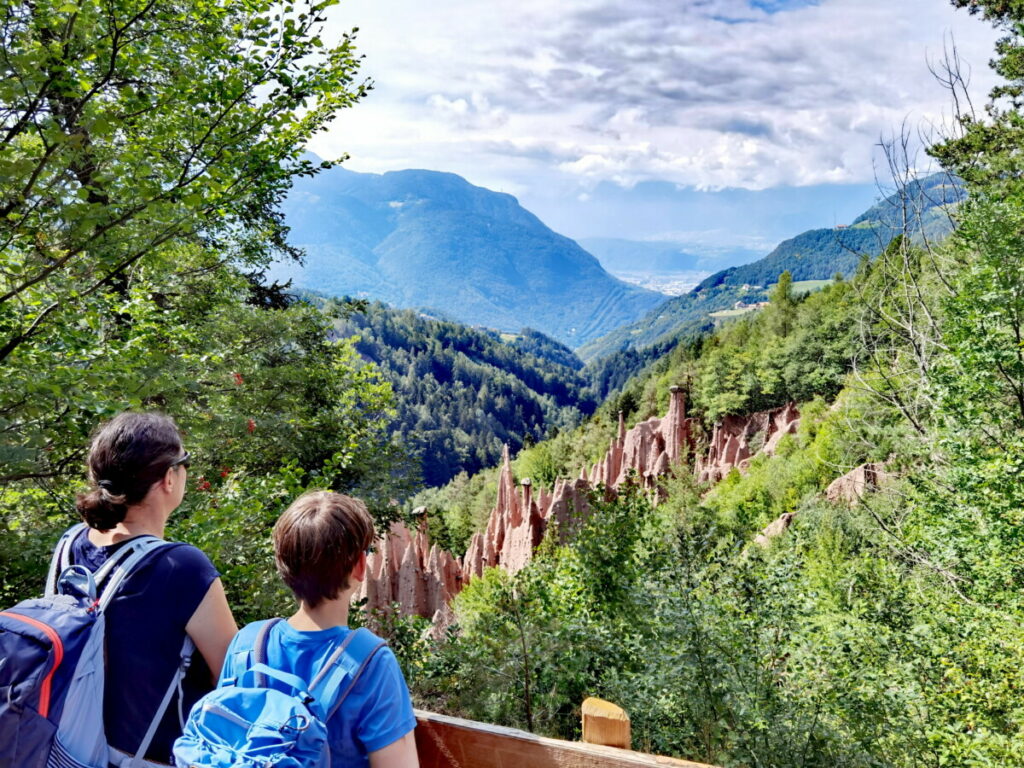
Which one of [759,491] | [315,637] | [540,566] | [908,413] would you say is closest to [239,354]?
[540,566]

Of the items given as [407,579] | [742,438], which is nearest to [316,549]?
[407,579]

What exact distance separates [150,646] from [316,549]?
0.66 metres

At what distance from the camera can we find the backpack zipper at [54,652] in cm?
140

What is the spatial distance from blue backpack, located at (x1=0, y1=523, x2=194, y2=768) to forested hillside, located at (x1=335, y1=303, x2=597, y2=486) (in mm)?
93574

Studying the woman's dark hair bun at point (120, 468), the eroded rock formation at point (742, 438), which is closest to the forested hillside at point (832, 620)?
the woman's dark hair bun at point (120, 468)

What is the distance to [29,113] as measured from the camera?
2996 mm

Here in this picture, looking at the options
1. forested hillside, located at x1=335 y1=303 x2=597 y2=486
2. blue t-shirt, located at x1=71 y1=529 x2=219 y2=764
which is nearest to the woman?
blue t-shirt, located at x1=71 y1=529 x2=219 y2=764

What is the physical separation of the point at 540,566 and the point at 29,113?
7.65 metres

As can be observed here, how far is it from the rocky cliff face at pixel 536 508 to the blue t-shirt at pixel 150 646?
724cm

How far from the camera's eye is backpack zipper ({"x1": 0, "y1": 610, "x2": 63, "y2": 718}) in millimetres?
1404

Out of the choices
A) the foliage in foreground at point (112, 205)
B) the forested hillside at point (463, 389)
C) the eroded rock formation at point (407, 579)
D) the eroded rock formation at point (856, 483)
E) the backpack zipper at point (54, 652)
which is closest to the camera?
the backpack zipper at point (54, 652)

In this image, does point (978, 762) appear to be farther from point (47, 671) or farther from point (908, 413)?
point (908, 413)

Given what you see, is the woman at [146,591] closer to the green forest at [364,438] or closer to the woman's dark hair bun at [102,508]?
the woman's dark hair bun at [102,508]

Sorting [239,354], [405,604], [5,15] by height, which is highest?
[5,15]
